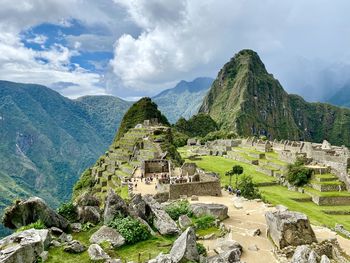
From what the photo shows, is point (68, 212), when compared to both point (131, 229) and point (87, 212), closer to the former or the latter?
point (87, 212)

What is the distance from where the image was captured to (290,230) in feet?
46.4

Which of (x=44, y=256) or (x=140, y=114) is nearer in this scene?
(x=44, y=256)

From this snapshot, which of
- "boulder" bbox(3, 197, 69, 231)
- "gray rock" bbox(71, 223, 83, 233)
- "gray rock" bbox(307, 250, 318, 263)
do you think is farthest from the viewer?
"gray rock" bbox(71, 223, 83, 233)

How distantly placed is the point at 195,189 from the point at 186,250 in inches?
563

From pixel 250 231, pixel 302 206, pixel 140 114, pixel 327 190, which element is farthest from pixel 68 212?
pixel 140 114

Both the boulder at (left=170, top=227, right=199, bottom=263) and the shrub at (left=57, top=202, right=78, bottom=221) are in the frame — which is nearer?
the boulder at (left=170, top=227, right=199, bottom=263)

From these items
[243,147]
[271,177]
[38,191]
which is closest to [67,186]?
[38,191]

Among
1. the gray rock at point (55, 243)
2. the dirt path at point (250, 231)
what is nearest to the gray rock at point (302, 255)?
the dirt path at point (250, 231)

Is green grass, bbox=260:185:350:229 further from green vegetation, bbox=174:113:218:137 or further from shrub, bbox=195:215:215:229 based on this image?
green vegetation, bbox=174:113:218:137

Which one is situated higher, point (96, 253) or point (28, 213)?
point (28, 213)

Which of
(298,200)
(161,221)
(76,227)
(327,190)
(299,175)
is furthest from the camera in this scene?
(299,175)

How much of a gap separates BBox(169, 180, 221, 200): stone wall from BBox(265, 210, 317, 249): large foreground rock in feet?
33.2

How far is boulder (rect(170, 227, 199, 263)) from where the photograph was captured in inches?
413

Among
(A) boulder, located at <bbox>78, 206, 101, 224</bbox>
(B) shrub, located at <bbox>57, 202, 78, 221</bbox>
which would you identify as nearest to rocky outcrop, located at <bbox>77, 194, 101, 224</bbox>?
(A) boulder, located at <bbox>78, 206, 101, 224</bbox>
